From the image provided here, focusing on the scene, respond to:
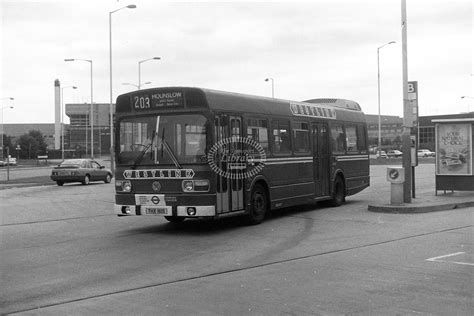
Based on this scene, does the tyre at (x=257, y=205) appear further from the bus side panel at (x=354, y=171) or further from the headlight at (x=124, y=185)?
the bus side panel at (x=354, y=171)

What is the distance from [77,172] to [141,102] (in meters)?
19.6

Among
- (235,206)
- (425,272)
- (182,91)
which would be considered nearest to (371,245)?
(425,272)

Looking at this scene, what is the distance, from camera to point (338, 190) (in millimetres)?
16875

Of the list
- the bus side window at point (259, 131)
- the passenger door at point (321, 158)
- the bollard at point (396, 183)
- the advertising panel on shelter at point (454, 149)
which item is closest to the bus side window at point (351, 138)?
the passenger door at point (321, 158)

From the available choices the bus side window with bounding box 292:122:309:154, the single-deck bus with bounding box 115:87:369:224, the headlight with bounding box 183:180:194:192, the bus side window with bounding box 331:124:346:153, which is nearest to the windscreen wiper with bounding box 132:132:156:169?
the single-deck bus with bounding box 115:87:369:224

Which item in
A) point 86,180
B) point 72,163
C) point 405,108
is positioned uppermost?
point 405,108

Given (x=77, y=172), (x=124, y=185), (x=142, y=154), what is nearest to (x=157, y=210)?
(x=124, y=185)

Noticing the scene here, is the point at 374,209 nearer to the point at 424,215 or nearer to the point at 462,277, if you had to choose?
the point at 424,215

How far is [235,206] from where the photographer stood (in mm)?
11836

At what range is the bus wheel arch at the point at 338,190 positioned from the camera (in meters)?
16.5

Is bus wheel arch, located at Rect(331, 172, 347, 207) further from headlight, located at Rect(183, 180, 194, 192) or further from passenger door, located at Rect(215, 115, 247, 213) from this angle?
headlight, located at Rect(183, 180, 194, 192)

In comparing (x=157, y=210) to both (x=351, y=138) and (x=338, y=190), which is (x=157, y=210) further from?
(x=351, y=138)

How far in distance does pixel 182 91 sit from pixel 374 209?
21.5 ft

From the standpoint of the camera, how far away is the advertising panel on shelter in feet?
61.7
